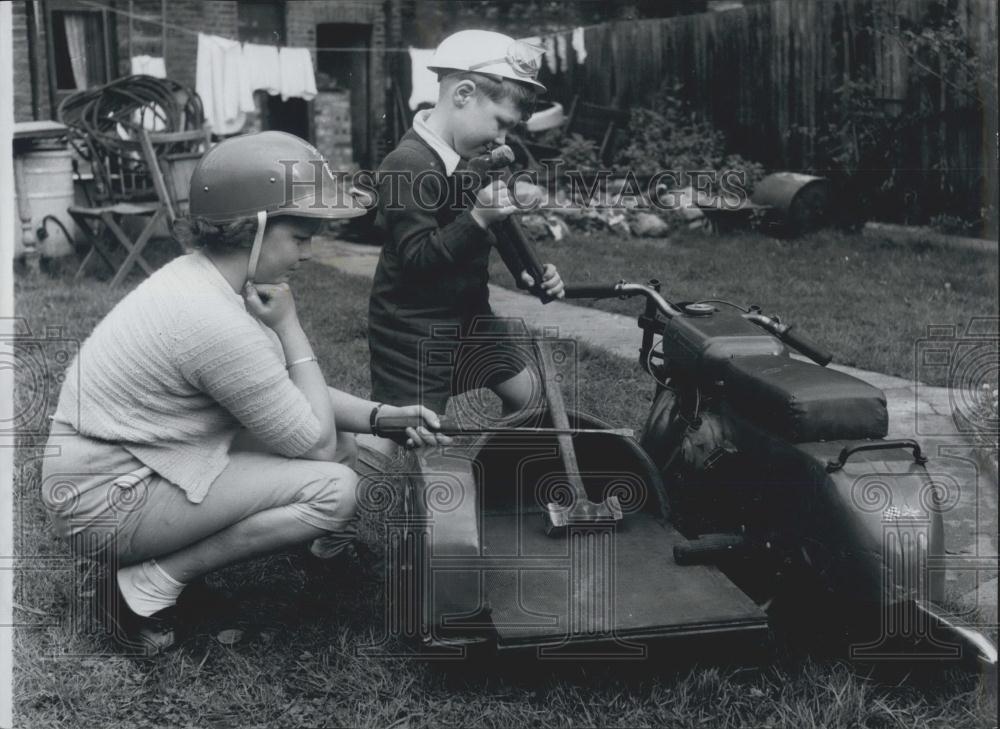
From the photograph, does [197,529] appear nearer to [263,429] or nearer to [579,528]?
[263,429]

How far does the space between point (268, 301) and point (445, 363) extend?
0.77 metres

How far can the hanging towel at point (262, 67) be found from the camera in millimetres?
11539

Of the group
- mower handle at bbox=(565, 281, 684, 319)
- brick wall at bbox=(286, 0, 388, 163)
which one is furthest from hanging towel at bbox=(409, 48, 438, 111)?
mower handle at bbox=(565, 281, 684, 319)

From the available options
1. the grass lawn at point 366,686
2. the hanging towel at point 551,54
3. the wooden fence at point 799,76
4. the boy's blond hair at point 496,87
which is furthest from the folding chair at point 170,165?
the hanging towel at point 551,54

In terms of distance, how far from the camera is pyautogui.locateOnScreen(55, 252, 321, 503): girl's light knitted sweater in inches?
107

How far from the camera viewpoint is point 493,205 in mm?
3072

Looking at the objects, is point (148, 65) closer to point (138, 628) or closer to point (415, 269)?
point (415, 269)

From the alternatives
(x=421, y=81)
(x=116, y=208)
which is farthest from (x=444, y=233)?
(x=421, y=81)

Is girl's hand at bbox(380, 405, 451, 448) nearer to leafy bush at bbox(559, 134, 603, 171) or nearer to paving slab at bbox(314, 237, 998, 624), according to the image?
paving slab at bbox(314, 237, 998, 624)

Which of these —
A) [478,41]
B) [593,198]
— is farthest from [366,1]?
[478,41]

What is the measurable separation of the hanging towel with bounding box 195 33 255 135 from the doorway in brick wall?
85.7 inches

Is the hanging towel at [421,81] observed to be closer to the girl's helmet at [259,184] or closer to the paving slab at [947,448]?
the paving slab at [947,448]

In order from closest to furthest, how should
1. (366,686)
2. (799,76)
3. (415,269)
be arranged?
(366,686) → (415,269) → (799,76)

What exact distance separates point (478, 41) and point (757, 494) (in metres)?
1.55
